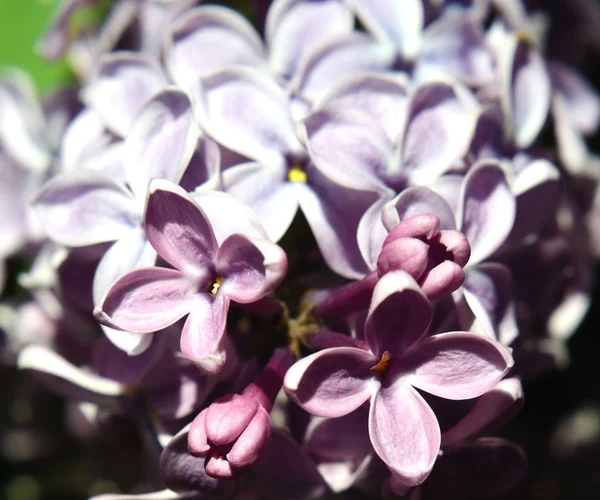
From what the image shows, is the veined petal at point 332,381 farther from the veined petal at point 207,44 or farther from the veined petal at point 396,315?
the veined petal at point 207,44

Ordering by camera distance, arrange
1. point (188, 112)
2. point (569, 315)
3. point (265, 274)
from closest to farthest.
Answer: point (265, 274)
point (188, 112)
point (569, 315)

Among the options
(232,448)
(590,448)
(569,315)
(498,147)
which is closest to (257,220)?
(232,448)

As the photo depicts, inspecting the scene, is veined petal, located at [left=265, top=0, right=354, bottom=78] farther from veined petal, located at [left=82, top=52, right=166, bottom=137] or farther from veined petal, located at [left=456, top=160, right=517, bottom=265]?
veined petal, located at [left=456, top=160, right=517, bottom=265]

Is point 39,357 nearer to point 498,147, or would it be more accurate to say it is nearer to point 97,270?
point 97,270

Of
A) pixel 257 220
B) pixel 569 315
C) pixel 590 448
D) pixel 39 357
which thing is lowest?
pixel 590 448

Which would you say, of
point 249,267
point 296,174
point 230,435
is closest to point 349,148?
point 296,174

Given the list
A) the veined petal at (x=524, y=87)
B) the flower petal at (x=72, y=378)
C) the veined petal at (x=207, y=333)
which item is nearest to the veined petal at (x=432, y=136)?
the veined petal at (x=524, y=87)
